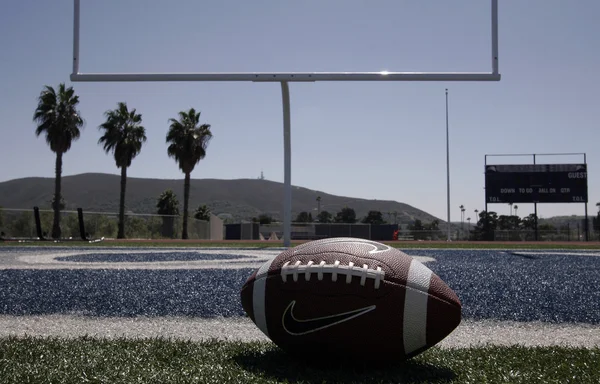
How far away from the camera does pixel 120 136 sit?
32.8 metres

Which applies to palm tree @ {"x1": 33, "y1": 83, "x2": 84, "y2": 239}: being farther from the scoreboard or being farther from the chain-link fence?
the scoreboard

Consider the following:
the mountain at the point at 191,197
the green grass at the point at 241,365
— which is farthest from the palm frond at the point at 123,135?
the mountain at the point at 191,197

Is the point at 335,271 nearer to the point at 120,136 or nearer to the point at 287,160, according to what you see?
the point at 287,160

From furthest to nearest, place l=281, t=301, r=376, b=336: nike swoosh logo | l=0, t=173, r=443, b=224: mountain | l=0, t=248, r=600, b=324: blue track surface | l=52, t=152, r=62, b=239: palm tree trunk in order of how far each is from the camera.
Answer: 1. l=0, t=173, r=443, b=224: mountain
2. l=52, t=152, r=62, b=239: palm tree trunk
3. l=0, t=248, r=600, b=324: blue track surface
4. l=281, t=301, r=376, b=336: nike swoosh logo

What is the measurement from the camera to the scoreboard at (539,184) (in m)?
29.9

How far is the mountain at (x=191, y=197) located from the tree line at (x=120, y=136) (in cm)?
7943

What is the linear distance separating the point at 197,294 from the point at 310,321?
2578mm

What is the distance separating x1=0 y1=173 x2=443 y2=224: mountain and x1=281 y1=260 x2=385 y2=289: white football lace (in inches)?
4350

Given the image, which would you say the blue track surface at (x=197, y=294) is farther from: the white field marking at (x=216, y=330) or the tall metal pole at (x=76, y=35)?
the tall metal pole at (x=76, y=35)

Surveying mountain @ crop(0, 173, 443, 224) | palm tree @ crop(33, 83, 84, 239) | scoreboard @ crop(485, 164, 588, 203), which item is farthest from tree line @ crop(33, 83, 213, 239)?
mountain @ crop(0, 173, 443, 224)

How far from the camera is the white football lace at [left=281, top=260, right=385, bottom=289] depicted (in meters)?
2.99

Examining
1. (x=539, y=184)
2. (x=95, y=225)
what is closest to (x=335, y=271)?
(x=539, y=184)

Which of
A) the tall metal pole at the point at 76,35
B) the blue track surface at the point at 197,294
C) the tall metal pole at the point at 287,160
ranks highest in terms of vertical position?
the tall metal pole at the point at 76,35

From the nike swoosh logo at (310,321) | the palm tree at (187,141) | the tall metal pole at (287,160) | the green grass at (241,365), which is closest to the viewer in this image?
the green grass at (241,365)
